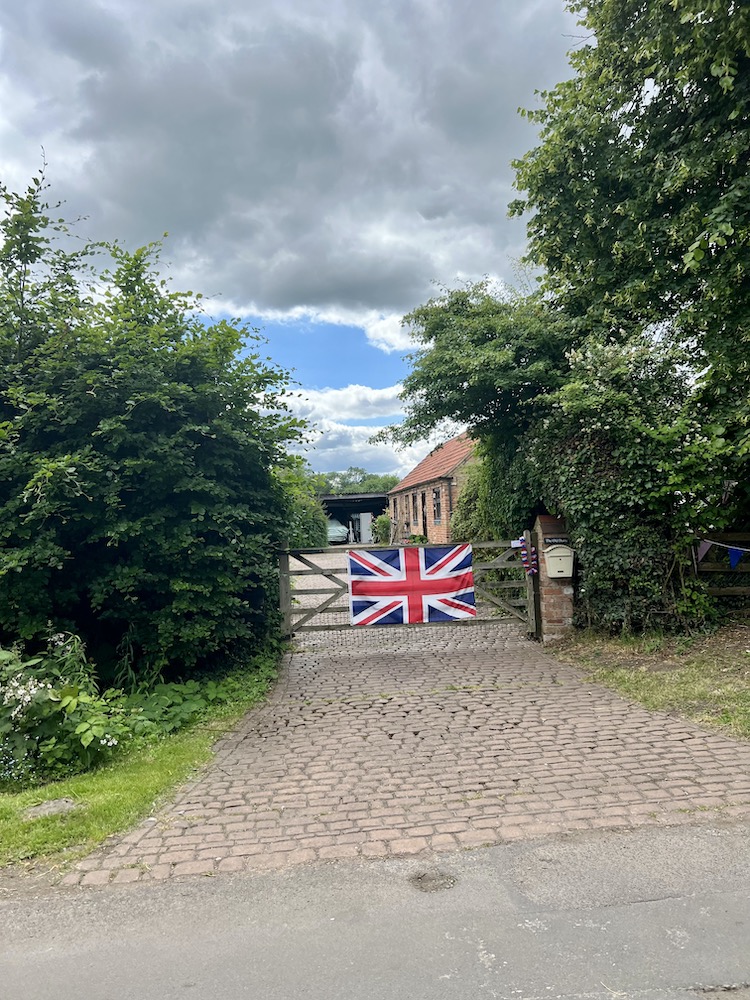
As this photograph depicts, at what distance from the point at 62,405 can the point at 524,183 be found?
23.3 feet

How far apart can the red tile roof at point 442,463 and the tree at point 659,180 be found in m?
13.8

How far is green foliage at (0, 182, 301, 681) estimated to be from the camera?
21.8 ft

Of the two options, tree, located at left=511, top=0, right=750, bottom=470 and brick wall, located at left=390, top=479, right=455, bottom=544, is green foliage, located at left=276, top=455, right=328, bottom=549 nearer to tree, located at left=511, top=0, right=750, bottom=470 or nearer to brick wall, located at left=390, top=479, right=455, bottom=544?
tree, located at left=511, top=0, right=750, bottom=470

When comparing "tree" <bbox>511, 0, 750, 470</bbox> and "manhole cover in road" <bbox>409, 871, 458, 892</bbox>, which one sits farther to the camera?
"tree" <bbox>511, 0, 750, 470</bbox>

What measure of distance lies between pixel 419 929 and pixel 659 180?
834 cm

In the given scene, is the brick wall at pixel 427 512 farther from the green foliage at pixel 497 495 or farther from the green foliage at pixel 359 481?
the green foliage at pixel 359 481

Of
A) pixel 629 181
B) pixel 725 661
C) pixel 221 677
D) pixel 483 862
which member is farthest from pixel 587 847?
pixel 629 181

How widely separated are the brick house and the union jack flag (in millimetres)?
12099

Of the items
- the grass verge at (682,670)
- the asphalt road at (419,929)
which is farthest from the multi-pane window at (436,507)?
the asphalt road at (419,929)

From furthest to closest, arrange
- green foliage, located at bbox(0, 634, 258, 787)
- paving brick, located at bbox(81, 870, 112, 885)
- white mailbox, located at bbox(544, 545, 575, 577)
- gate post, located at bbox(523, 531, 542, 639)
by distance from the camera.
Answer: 1. gate post, located at bbox(523, 531, 542, 639)
2. white mailbox, located at bbox(544, 545, 575, 577)
3. green foliage, located at bbox(0, 634, 258, 787)
4. paving brick, located at bbox(81, 870, 112, 885)

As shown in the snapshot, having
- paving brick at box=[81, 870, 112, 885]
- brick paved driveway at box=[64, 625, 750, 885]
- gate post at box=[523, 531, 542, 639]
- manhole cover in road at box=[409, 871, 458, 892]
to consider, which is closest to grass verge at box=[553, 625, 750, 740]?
brick paved driveway at box=[64, 625, 750, 885]

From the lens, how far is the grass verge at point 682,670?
18.6ft

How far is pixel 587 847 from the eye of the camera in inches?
135

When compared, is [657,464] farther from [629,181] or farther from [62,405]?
[62,405]
